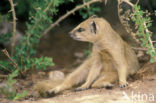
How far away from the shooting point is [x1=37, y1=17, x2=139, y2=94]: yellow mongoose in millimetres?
3146

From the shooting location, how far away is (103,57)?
10.8 feet

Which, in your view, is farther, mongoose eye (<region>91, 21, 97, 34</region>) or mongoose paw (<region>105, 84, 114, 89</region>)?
mongoose eye (<region>91, 21, 97, 34</region>)

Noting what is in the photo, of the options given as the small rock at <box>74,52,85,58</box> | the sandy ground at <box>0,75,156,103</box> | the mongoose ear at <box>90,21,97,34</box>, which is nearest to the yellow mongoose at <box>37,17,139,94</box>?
the mongoose ear at <box>90,21,97,34</box>

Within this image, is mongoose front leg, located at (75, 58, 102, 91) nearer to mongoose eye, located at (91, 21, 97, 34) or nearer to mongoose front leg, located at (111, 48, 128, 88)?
mongoose front leg, located at (111, 48, 128, 88)

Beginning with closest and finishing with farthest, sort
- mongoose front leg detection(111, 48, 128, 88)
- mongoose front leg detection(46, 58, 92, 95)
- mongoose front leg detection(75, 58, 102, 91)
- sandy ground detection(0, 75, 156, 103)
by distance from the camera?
1. sandy ground detection(0, 75, 156, 103)
2. mongoose front leg detection(111, 48, 128, 88)
3. mongoose front leg detection(46, 58, 92, 95)
4. mongoose front leg detection(75, 58, 102, 91)

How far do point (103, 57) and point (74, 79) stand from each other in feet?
1.69

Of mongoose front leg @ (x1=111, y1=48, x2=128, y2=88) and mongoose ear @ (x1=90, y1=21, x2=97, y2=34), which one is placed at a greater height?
mongoose ear @ (x1=90, y1=21, x2=97, y2=34)

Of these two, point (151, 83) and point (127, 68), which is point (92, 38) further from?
point (151, 83)

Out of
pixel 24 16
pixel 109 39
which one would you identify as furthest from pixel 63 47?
pixel 109 39

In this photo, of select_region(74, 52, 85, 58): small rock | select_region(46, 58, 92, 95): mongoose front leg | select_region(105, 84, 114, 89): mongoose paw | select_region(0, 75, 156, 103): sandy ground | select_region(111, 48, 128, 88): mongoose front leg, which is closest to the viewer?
select_region(0, 75, 156, 103): sandy ground

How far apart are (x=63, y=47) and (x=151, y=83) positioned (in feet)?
10.8

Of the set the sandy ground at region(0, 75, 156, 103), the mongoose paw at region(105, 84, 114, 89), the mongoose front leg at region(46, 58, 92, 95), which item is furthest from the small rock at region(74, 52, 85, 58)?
the sandy ground at region(0, 75, 156, 103)

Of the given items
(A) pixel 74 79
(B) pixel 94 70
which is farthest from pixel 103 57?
(A) pixel 74 79

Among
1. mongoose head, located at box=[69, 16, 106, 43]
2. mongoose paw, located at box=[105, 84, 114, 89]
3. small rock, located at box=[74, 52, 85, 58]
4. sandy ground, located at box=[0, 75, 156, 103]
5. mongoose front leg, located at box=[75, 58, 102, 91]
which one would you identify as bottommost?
sandy ground, located at box=[0, 75, 156, 103]
